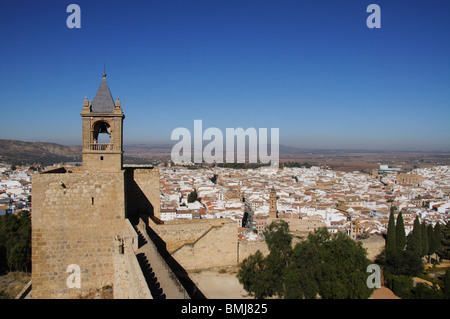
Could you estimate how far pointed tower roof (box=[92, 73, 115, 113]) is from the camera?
9.04 m

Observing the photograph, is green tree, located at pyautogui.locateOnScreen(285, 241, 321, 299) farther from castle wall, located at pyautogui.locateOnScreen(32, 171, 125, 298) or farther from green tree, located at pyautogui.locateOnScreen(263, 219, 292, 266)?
castle wall, located at pyautogui.locateOnScreen(32, 171, 125, 298)

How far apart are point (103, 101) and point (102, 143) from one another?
1.12m

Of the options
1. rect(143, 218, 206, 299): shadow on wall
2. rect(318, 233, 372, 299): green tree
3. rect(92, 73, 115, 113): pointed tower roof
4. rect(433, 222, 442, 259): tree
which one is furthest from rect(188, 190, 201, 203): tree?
rect(92, 73, 115, 113): pointed tower roof

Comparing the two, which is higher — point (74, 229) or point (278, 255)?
point (74, 229)

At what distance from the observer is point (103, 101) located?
912cm

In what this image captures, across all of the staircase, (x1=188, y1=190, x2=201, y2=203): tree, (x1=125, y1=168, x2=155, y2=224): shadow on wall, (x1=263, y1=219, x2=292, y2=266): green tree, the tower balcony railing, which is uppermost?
the tower balcony railing

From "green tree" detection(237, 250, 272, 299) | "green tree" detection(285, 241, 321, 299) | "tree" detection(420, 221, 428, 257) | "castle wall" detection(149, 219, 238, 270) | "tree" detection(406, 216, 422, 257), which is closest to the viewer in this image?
"green tree" detection(285, 241, 321, 299)

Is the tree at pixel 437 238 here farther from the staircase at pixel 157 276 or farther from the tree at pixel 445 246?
the staircase at pixel 157 276

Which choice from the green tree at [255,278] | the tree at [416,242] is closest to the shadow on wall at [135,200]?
the green tree at [255,278]

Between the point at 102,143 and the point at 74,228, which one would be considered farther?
the point at 102,143

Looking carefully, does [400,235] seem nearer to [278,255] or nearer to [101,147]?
[278,255]

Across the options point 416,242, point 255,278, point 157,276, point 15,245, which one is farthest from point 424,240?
point 15,245

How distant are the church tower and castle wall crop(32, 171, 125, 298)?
117 cm
